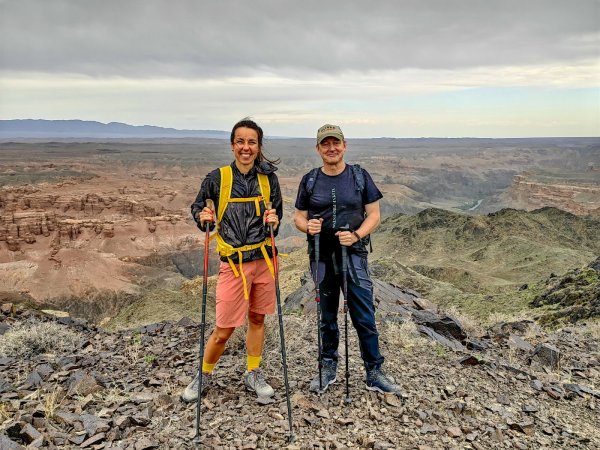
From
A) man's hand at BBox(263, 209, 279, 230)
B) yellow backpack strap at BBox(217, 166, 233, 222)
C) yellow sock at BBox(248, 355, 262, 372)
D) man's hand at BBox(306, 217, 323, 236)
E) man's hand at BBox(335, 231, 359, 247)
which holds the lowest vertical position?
yellow sock at BBox(248, 355, 262, 372)

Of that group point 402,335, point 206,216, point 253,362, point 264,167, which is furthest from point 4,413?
point 402,335

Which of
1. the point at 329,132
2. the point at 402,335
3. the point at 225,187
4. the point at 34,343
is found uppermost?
the point at 329,132

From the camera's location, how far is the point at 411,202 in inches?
→ 4242

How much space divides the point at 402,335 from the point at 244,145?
3973 millimetres

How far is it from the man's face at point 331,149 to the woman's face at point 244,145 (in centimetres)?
60

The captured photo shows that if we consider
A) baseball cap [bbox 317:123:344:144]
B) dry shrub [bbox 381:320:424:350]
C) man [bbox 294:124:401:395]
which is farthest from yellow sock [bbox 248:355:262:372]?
dry shrub [bbox 381:320:424:350]

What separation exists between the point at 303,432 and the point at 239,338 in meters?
2.32

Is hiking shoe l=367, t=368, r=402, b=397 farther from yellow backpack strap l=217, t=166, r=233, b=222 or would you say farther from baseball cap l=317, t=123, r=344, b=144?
baseball cap l=317, t=123, r=344, b=144

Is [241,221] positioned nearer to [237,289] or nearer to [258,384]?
[237,289]

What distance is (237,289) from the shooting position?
435cm

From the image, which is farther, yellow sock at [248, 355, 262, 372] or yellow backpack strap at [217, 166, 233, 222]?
yellow sock at [248, 355, 262, 372]

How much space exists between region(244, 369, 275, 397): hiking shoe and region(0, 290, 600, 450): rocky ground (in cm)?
9

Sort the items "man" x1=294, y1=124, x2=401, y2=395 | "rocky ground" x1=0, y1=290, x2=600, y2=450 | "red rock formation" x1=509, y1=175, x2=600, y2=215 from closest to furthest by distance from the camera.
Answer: "rocky ground" x1=0, y1=290, x2=600, y2=450 → "man" x1=294, y1=124, x2=401, y2=395 → "red rock formation" x1=509, y1=175, x2=600, y2=215

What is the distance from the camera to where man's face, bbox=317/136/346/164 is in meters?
4.35
